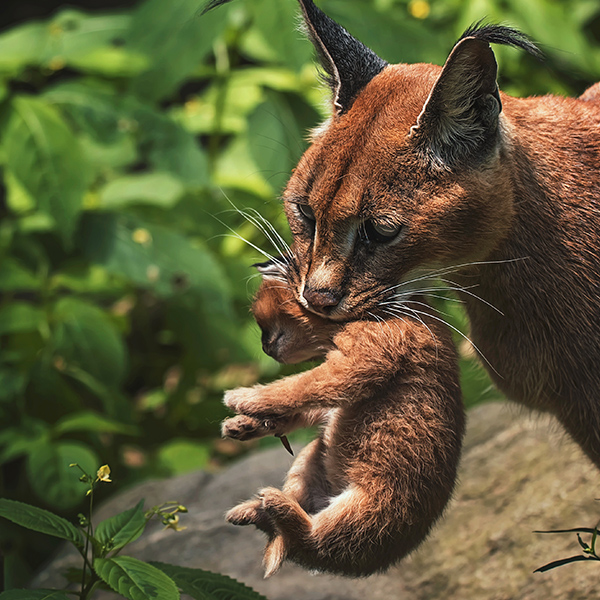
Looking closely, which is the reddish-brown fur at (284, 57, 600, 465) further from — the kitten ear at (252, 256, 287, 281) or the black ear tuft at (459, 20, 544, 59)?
the black ear tuft at (459, 20, 544, 59)

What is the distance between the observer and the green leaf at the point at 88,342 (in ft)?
13.4

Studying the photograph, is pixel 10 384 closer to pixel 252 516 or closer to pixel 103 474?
pixel 103 474

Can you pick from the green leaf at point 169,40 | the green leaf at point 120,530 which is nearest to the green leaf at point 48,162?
the green leaf at point 169,40

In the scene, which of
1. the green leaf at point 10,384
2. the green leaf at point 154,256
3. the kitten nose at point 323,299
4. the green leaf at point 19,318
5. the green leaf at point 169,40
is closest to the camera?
the kitten nose at point 323,299

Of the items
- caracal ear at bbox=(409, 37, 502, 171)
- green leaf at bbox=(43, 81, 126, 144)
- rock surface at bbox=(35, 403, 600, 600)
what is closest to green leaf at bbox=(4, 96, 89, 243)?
green leaf at bbox=(43, 81, 126, 144)

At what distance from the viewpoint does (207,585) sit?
7.70 ft

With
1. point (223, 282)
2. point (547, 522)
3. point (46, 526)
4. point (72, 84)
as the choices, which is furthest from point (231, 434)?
point (72, 84)

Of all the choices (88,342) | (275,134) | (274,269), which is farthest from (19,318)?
(274,269)

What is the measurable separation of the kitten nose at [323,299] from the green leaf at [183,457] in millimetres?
2893

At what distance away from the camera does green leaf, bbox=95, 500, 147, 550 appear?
225cm

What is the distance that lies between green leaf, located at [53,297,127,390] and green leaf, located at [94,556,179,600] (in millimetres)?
2072

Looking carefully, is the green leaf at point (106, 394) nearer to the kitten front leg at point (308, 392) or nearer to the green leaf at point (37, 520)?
the green leaf at point (37, 520)

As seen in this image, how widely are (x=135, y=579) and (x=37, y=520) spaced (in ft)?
1.06

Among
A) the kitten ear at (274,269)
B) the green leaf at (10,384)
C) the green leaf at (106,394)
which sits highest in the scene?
the kitten ear at (274,269)
